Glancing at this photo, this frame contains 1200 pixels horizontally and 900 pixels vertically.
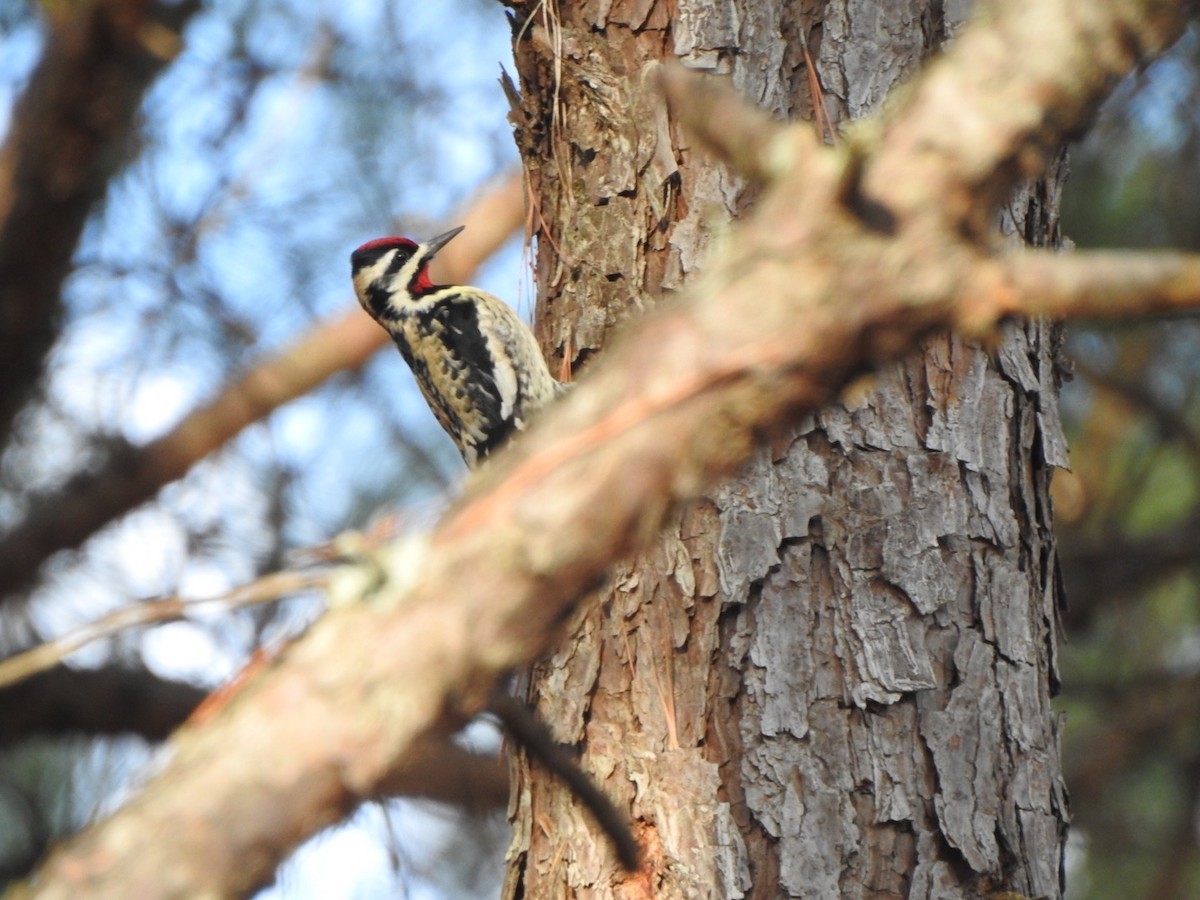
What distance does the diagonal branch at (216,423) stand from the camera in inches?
112

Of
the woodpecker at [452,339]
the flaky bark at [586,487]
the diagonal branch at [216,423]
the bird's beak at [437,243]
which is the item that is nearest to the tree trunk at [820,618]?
the woodpecker at [452,339]

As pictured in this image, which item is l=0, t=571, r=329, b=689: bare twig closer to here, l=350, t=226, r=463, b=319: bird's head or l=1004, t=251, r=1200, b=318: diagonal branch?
l=1004, t=251, r=1200, b=318: diagonal branch

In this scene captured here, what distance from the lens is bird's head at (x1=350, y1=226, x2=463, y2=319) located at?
10.6 feet

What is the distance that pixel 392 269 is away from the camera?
3260mm

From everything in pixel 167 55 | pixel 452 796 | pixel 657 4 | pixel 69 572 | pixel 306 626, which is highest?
pixel 167 55

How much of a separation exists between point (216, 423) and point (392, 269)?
0.60 meters

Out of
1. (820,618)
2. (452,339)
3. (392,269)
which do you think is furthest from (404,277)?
(820,618)

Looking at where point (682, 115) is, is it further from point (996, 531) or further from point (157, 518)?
point (157, 518)

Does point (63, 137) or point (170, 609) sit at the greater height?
point (63, 137)

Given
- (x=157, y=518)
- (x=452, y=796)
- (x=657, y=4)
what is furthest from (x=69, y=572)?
(x=657, y=4)

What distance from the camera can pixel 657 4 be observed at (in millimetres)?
2131

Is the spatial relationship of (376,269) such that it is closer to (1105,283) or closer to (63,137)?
(63,137)

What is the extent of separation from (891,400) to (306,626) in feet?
3.87

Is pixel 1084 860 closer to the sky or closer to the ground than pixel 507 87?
closer to the ground
